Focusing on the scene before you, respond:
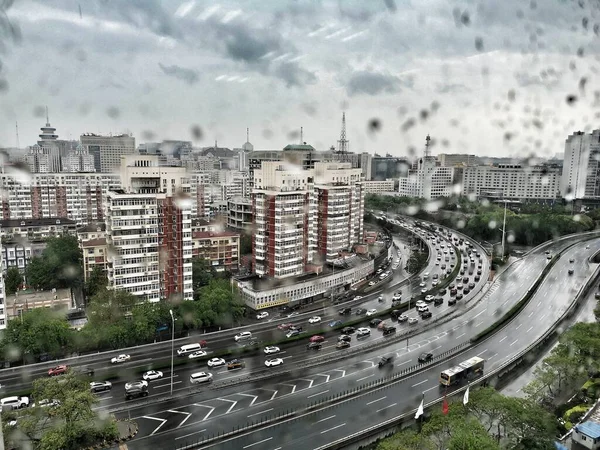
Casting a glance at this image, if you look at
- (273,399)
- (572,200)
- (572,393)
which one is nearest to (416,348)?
(572,393)

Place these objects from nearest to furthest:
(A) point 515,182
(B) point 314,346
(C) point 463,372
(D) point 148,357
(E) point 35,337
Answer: (C) point 463,372, (E) point 35,337, (D) point 148,357, (B) point 314,346, (A) point 515,182

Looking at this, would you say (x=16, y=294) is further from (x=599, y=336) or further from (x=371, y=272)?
(x=599, y=336)

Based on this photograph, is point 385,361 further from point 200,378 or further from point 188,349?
point 188,349

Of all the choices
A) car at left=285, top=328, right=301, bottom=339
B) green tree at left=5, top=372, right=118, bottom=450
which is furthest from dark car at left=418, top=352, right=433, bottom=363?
green tree at left=5, top=372, right=118, bottom=450

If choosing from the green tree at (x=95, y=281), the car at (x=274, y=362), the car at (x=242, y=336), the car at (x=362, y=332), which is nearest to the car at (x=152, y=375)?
the car at (x=274, y=362)

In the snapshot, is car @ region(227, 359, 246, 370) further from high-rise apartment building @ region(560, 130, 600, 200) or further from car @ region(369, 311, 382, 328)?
high-rise apartment building @ region(560, 130, 600, 200)

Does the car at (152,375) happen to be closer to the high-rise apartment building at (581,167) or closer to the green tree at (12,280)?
the green tree at (12,280)

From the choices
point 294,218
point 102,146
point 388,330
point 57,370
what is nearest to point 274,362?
point 388,330
